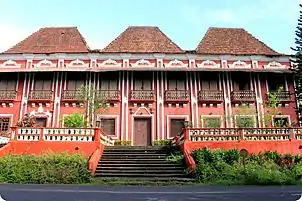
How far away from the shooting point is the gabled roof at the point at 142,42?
2219 cm

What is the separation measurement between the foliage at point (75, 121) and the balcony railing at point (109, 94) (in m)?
1.92

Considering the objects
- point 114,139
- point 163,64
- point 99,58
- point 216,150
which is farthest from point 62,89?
point 216,150

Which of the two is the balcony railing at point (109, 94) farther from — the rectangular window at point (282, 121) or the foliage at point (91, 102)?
the rectangular window at point (282, 121)

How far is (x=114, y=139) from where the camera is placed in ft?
64.4

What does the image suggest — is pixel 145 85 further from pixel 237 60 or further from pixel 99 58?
pixel 237 60

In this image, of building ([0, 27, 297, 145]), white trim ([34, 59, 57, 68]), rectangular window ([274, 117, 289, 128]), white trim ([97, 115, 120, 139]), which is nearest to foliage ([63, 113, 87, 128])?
white trim ([97, 115, 120, 139])

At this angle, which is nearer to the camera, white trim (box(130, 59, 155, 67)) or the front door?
the front door

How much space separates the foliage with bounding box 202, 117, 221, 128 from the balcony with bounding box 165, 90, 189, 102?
1.86m

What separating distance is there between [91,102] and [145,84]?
3.97 meters

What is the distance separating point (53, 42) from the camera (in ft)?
76.7

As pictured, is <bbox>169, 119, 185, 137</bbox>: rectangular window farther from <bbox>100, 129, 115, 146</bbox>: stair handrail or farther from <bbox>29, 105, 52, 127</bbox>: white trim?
<bbox>29, 105, 52, 127</bbox>: white trim

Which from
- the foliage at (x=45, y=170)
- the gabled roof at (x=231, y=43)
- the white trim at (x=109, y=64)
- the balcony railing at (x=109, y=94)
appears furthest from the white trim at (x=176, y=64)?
the foliage at (x=45, y=170)

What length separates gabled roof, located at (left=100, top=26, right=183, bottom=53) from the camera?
2219cm

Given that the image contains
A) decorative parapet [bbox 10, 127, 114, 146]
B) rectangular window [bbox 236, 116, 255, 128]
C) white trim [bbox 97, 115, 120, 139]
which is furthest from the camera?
white trim [bbox 97, 115, 120, 139]
